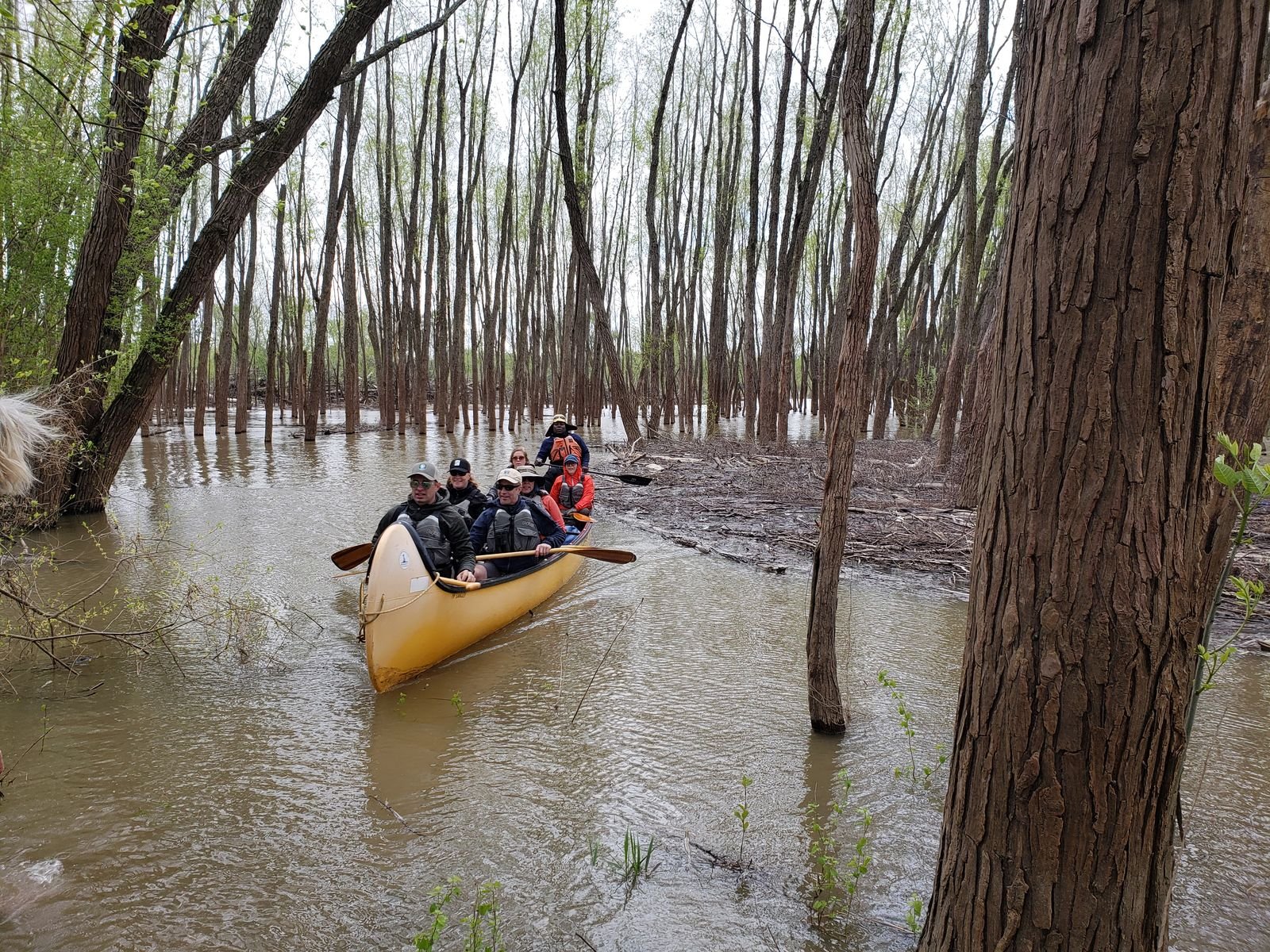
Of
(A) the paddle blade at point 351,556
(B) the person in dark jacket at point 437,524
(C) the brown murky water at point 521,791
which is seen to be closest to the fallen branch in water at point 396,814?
(C) the brown murky water at point 521,791

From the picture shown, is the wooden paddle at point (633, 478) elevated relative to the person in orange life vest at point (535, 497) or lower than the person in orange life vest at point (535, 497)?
lower

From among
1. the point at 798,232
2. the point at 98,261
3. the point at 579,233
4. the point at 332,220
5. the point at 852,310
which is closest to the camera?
the point at 852,310

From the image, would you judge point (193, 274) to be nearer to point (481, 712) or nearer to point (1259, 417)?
point (481, 712)

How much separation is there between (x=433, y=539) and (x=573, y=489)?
3577 mm

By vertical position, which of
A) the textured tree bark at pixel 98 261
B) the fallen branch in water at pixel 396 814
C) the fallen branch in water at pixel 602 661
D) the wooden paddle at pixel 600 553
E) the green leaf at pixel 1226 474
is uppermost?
the textured tree bark at pixel 98 261

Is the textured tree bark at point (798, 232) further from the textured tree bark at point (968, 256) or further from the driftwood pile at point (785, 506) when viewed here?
the textured tree bark at point (968, 256)

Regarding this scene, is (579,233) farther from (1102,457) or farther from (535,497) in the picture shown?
(1102,457)

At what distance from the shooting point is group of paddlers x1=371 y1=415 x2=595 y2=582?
6.80 metres

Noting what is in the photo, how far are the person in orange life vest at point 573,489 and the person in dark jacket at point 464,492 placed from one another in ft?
3.35

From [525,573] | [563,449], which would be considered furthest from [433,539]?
[563,449]

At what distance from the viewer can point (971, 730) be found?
185cm

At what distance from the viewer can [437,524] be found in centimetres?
682

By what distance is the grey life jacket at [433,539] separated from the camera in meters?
6.73

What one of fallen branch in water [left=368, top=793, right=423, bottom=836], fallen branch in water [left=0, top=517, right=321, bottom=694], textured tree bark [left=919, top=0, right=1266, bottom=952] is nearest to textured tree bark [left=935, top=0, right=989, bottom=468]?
fallen branch in water [left=0, top=517, right=321, bottom=694]
